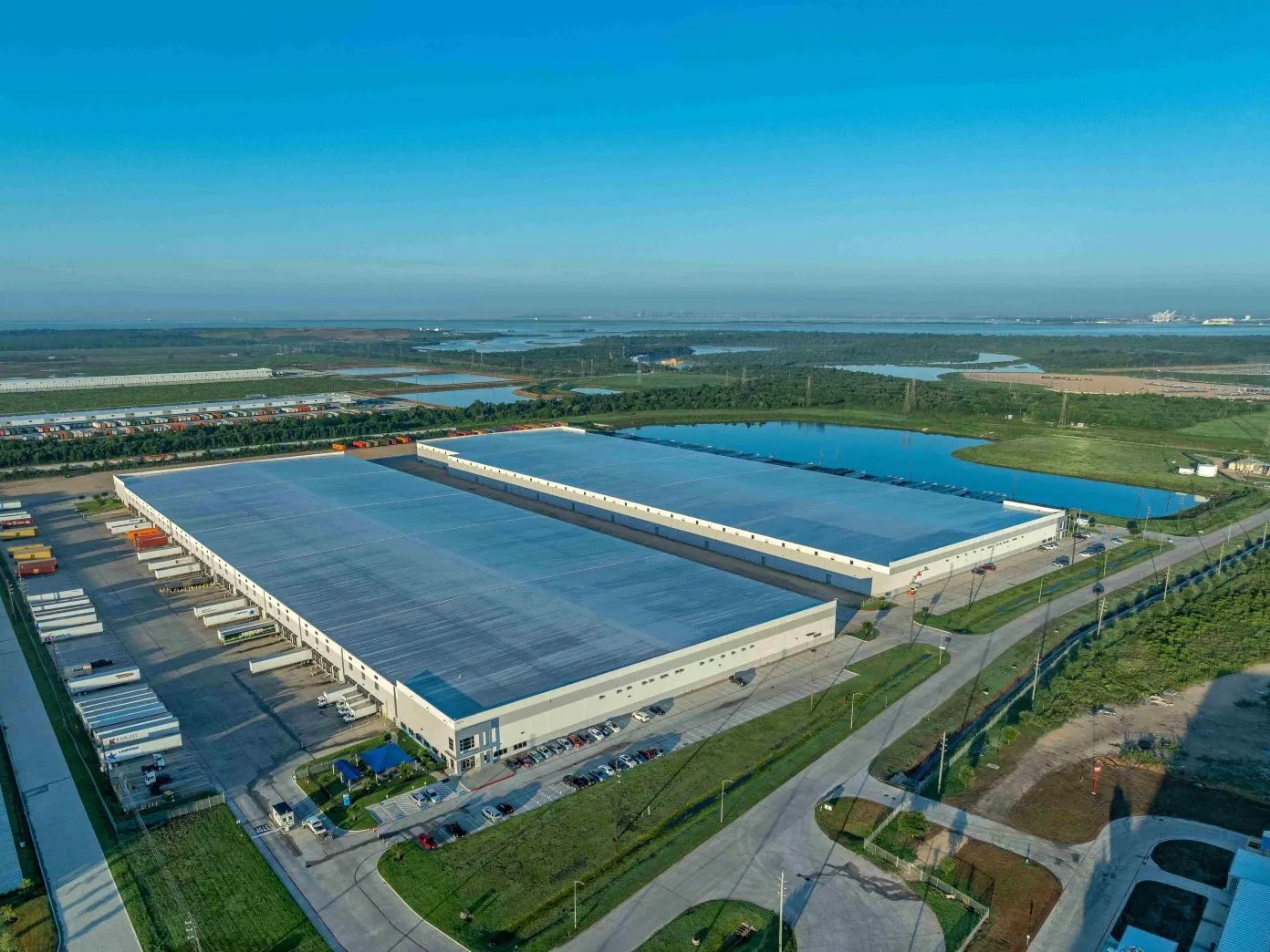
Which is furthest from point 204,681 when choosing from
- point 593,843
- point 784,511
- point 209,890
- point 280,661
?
point 784,511

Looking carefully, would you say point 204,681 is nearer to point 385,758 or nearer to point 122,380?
point 385,758

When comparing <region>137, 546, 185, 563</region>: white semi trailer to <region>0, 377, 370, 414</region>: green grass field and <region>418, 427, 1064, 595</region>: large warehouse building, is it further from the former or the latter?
<region>0, 377, 370, 414</region>: green grass field

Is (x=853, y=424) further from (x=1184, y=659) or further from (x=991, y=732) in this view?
(x=991, y=732)

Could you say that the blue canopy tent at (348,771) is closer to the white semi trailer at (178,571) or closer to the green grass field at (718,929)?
the green grass field at (718,929)

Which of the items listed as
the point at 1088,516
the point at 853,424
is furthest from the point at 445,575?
the point at 853,424

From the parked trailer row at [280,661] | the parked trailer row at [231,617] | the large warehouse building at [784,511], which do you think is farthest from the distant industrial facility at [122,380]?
the parked trailer row at [280,661]

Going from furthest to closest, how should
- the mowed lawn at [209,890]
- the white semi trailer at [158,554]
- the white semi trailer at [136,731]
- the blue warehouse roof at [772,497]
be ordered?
the white semi trailer at [158,554]
the blue warehouse roof at [772,497]
the white semi trailer at [136,731]
the mowed lawn at [209,890]
